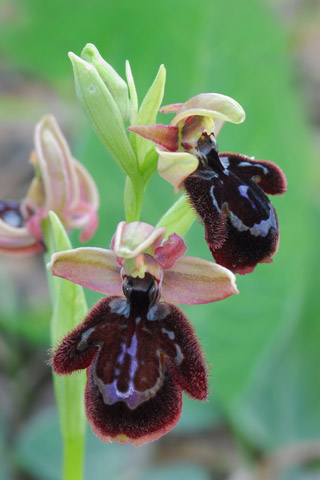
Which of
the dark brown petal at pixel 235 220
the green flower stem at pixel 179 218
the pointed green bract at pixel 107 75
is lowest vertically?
the green flower stem at pixel 179 218

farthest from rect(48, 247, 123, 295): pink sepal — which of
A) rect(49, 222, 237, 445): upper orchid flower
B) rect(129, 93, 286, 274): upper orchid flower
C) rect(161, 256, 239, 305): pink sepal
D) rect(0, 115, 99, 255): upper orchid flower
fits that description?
rect(0, 115, 99, 255): upper orchid flower

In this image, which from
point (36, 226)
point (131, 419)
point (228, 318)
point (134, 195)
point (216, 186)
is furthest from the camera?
point (228, 318)

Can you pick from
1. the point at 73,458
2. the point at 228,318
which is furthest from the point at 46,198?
the point at 228,318

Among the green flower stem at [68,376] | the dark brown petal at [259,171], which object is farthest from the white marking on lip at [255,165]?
the green flower stem at [68,376]

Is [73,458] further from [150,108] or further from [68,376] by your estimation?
[150,108]

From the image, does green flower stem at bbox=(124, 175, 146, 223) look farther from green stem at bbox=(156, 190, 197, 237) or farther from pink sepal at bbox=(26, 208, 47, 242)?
pink sepal at bbox=(26, 208, 47, 242)

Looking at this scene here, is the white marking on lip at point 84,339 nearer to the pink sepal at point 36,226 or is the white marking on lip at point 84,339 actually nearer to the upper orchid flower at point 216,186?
Result: the upper orchid flower at point 216,186
